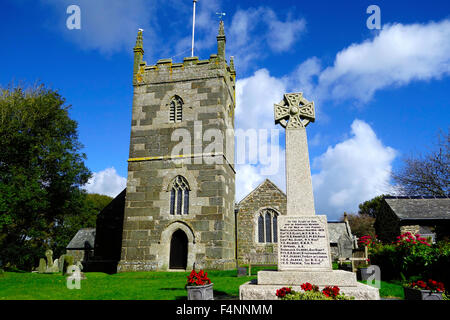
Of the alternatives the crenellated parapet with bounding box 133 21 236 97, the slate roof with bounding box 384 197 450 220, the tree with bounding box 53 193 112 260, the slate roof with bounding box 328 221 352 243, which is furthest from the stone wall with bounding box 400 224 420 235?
the tree with bounding box 53 193 112 260

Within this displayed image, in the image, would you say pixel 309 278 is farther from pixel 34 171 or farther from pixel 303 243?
pixel 34 171

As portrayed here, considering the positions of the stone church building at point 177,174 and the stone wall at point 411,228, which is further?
the stone wall at point 411,228

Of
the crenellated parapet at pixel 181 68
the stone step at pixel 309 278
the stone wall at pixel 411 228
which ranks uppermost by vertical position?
the crenellated parapet at pixel 181 68

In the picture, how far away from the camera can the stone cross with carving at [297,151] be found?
802 cm

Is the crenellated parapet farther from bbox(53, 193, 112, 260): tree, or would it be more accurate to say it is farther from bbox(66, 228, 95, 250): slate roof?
bbox(66, 228, 95, 250): slate roof

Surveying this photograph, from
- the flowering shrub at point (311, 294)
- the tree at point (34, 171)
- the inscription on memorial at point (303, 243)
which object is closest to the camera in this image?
the flowering shrub at point (311, 294)

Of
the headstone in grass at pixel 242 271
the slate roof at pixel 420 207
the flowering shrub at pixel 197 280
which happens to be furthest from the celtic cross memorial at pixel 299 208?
the slate roof at pixel 420 207

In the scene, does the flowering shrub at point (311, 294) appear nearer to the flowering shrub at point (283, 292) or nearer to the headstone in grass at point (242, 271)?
the flowering shrub at point (283, 292)

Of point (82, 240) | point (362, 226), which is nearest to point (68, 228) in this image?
point (82, 240)

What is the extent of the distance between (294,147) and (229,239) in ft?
40.1

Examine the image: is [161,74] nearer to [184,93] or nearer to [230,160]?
[184,93]

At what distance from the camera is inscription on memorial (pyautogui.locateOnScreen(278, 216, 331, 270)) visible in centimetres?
739

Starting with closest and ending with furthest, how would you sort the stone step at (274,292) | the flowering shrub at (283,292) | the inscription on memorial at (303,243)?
the flowering shrub at (283,292)
the stone step at (274,292)
the inscription on memorial at (303,243)

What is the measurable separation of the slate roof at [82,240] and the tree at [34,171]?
43.7 inches
